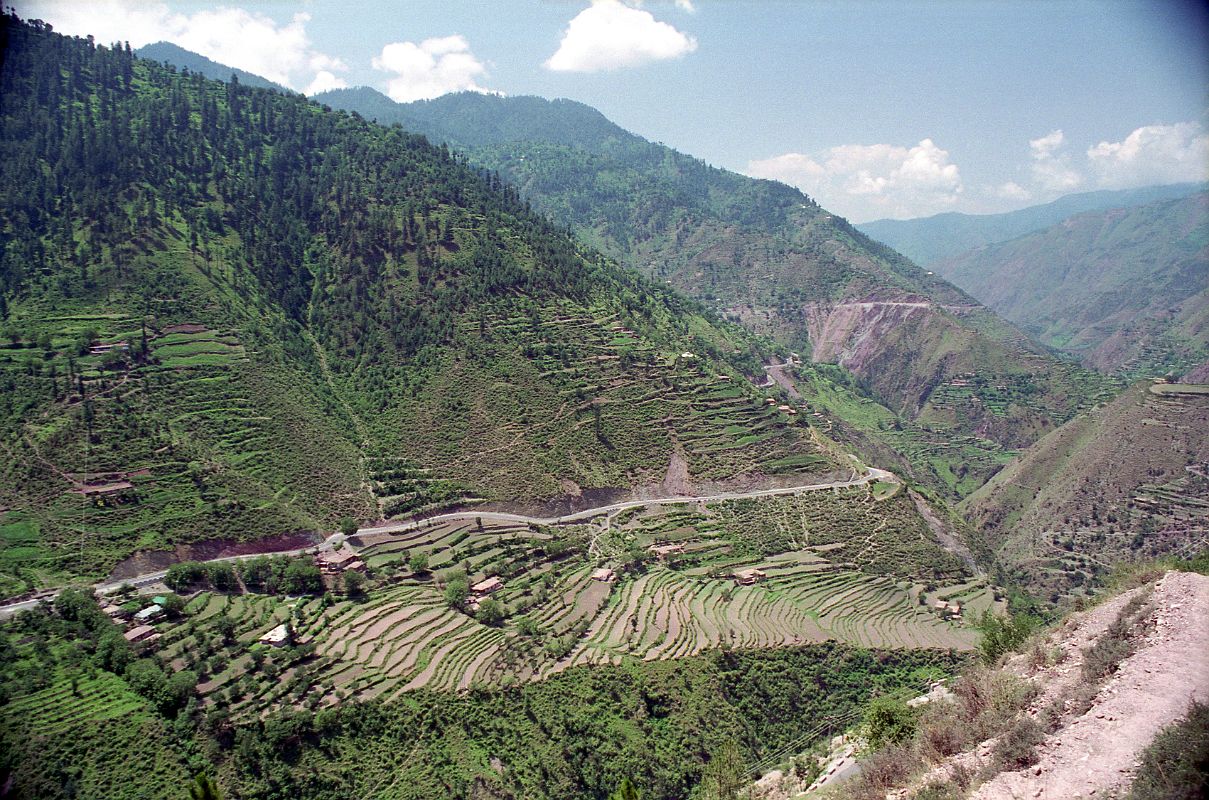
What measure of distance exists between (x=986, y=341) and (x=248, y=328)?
110226mm

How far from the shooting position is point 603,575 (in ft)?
137

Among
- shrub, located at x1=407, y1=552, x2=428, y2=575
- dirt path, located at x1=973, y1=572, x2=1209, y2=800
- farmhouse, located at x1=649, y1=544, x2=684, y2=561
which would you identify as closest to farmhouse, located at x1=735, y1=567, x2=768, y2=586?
farmhouse, located at x1=649, y1=544, x2=684, y2=561

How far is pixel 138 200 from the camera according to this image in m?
59.3

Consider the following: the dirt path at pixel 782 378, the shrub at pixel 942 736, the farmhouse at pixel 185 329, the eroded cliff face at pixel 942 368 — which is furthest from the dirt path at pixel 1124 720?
the eroded cliff face at pixel 942 368

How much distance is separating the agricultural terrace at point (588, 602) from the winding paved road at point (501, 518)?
0.81m

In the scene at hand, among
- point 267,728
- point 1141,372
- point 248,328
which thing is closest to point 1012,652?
point 267,728

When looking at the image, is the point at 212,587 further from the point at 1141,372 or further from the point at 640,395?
the point at 1141,372

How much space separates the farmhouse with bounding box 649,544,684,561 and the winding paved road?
4520 millimetres

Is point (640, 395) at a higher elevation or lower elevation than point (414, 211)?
lower

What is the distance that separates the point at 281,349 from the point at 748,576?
3912cm

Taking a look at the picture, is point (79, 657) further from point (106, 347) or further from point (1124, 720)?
point (1124, 720)

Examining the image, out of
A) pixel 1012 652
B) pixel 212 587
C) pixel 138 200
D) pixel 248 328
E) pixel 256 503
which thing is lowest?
pixel 212 587

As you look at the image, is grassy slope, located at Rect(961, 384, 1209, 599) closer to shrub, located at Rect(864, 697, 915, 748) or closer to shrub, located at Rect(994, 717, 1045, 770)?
shrub, located at Rect(864, 697, 915, 748)

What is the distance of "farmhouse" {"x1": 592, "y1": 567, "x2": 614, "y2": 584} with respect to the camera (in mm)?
41656
